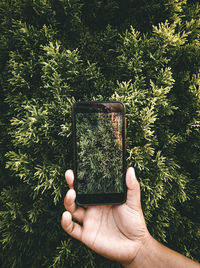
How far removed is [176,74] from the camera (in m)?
2.40

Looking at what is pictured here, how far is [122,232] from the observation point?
174cm

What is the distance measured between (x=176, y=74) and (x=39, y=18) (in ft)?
5.86

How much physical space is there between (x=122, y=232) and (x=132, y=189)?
0.41 meters

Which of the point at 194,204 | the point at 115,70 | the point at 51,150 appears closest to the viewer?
the point at 51,150

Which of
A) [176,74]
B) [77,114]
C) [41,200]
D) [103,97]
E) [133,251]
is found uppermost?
[176,74]

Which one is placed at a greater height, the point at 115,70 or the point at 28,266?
the point at 115,70

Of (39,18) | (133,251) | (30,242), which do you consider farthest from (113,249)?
(39,18)

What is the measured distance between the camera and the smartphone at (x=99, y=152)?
175 cm

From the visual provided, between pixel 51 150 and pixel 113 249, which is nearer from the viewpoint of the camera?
pixel 113 249

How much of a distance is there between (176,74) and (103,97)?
101cm

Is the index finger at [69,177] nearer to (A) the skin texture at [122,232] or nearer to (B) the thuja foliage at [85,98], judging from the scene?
(A) the skin texture at [122,232]

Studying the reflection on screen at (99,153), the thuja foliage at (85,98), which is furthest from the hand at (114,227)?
the thuja foliage at (85,98)

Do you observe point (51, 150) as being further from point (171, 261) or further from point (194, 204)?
point (194, 204)

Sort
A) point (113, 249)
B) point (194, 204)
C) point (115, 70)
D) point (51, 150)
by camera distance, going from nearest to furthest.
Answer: point (113, 249), point (51, 150), point (115, 70), point (194, 204)
